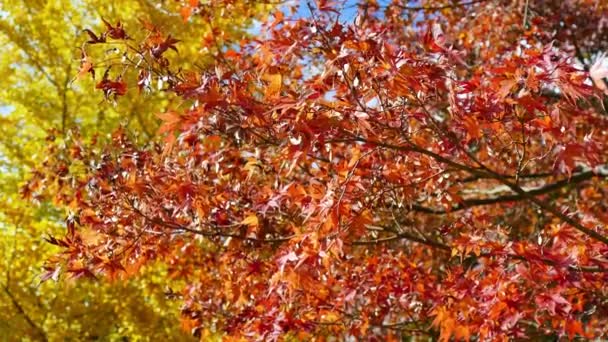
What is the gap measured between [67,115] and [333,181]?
582 cm

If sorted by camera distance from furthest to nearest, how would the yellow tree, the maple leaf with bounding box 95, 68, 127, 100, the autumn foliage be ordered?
the yellow tree < the maple leaf with bounding box 95, 68, 127, 100 < the autumn foliage

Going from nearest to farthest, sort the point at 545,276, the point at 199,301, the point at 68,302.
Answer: the point at 545,276 < the point at 199,301 < the point at 68,302

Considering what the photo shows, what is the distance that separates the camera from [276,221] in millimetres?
3807

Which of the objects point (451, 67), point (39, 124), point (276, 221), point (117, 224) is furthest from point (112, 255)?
point (39, 124)

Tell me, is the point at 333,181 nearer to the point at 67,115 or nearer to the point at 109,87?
the point at 109,87

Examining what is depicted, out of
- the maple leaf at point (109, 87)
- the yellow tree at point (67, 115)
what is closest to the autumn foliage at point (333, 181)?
the maple leaf at point (109, 87)

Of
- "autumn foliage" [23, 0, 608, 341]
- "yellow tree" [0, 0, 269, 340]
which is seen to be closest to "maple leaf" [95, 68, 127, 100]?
"autumn foliage" [23, 0, 608, 341]

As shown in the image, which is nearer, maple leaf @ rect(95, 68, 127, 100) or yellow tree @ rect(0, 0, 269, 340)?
maple leaf @ rect(95, 68, 127, 100)

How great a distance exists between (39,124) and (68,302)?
2411mm

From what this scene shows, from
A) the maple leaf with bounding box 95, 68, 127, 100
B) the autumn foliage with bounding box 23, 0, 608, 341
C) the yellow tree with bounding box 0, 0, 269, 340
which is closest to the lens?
the autumn foliage with bounding box 23, 0, 608, 341

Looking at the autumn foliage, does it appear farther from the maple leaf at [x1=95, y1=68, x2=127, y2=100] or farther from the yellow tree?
the yellow tree

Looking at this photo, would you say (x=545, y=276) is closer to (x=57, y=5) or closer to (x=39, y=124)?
(x=39, y=124)

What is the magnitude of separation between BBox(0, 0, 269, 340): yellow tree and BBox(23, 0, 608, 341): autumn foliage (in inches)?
51.5

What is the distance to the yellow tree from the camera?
19.5 ft
